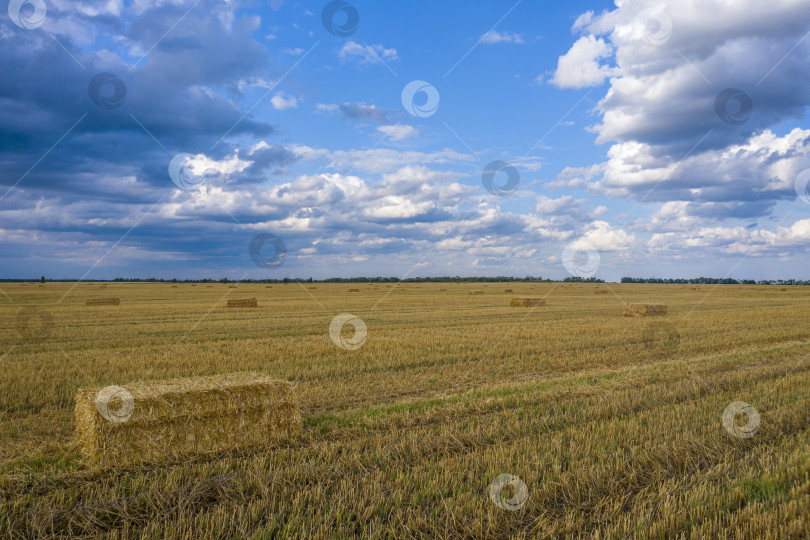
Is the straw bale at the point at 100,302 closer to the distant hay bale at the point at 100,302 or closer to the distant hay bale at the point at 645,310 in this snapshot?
the distant hay bale at the point at 100,302

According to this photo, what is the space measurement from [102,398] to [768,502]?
7693 mm

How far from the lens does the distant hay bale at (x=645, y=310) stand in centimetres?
2952

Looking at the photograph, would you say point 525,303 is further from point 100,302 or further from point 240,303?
point 100,302

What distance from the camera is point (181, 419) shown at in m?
6.56

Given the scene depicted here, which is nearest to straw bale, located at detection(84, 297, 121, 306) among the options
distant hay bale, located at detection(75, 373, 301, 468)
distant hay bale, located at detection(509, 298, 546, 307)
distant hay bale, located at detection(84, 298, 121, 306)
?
distant hay bale, located at detection(84, 298, 121, 306)

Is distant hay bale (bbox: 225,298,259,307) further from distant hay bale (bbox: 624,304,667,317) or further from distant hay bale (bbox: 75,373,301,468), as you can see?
distant hay bale (bbox: 75,373,301,468)

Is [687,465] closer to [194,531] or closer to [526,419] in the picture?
[526,419]

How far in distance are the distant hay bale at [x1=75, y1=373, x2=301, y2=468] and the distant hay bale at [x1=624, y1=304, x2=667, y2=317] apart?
2717cm

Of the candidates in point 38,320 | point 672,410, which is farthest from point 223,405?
point 38,320

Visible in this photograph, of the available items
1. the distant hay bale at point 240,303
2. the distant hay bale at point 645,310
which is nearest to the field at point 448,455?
the distant hay bale at point 645,310

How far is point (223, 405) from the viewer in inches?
270

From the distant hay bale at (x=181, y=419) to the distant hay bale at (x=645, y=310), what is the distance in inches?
1070

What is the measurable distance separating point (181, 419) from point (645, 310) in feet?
94.6

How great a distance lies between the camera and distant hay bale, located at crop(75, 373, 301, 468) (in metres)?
6.15
